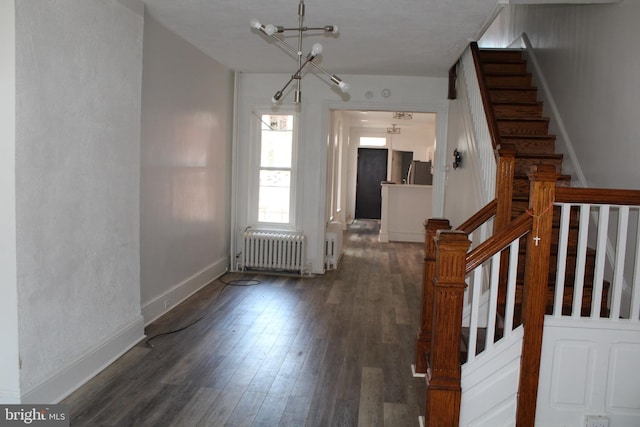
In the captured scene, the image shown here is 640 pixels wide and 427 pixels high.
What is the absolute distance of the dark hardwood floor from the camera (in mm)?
2779

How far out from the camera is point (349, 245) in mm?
9055

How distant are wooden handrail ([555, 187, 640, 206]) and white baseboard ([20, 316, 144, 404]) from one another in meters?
2.94

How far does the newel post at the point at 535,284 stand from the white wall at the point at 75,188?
102 inches

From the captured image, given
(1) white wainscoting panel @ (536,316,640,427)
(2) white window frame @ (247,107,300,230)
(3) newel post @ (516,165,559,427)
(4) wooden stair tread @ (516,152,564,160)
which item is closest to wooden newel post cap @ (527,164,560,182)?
(3) newel post @ (516,165,559,427)

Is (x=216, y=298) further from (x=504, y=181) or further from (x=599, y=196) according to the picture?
(x=599, y=196)

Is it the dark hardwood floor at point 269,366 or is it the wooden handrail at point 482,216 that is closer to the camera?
the dark hardwood floor at point 269,366

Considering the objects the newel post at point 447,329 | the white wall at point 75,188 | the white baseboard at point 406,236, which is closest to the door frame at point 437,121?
the white wall at point 75,188

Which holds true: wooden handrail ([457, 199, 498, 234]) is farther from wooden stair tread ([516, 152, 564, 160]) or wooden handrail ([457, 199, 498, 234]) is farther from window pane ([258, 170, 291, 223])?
window pane ([258, 170, 291, 223])

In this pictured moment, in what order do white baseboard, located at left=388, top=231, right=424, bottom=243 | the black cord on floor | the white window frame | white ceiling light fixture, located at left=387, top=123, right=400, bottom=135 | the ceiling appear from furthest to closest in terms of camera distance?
white ceiling light fixture, located at left=387, top=123, right=400, bottom=135, white baseboard, located at left=388, top=231, right=424, bottom=243, the white window frame, the black cord on floor, the ceiling

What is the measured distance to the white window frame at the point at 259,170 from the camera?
6395mm

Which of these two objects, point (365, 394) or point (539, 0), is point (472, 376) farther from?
point (539, 0)

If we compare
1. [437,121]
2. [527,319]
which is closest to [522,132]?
[437,121]

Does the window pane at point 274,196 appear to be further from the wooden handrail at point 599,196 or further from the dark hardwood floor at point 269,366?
the wooden handrail at point 599,196

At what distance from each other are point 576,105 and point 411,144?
894 cm
